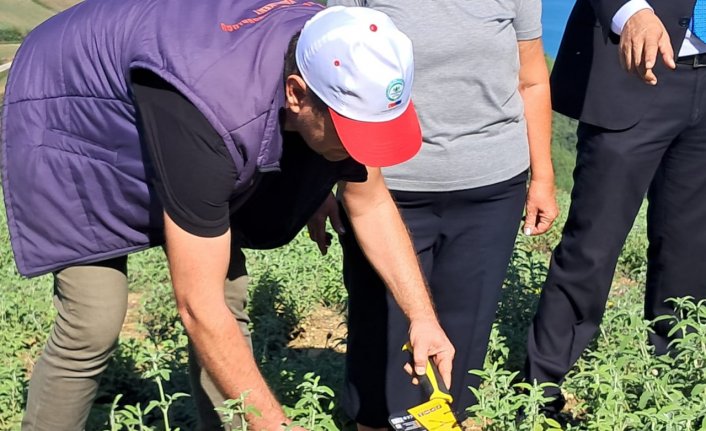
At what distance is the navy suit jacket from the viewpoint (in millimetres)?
3131

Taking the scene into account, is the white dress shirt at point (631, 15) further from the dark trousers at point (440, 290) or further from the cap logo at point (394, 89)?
the cap logo at point (394, 89)

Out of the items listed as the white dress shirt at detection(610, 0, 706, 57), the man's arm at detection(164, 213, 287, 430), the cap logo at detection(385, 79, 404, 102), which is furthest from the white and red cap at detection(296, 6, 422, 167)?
the white dress shirt at detection(610, 0, 706, 57)

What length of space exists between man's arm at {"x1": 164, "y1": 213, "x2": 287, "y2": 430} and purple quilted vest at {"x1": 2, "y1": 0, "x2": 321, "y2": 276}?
199 mm

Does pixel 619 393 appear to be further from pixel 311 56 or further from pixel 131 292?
pixel 131 292

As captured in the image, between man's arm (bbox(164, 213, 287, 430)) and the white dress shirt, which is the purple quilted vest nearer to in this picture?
man's arm (bbox(164, 213, 287, 430))

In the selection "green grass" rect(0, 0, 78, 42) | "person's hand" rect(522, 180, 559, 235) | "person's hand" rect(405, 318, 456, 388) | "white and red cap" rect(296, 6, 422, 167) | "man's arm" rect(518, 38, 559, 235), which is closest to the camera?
"white and red cap" rect(296, 6, 422, 167)

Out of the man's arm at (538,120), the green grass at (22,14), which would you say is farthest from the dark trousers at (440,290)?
the green grass at (22,14)

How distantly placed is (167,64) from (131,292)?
9.82 feet

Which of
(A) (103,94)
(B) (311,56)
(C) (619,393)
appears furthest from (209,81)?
(C) (619,393)

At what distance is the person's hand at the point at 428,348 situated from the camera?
2457 millimetres

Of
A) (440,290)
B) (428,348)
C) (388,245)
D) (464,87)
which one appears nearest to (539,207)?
(440,290)

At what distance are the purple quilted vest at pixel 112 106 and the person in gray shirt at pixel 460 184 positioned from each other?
1.65ft

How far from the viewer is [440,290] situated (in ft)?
10.3

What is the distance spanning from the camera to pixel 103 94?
2365 millimetres
